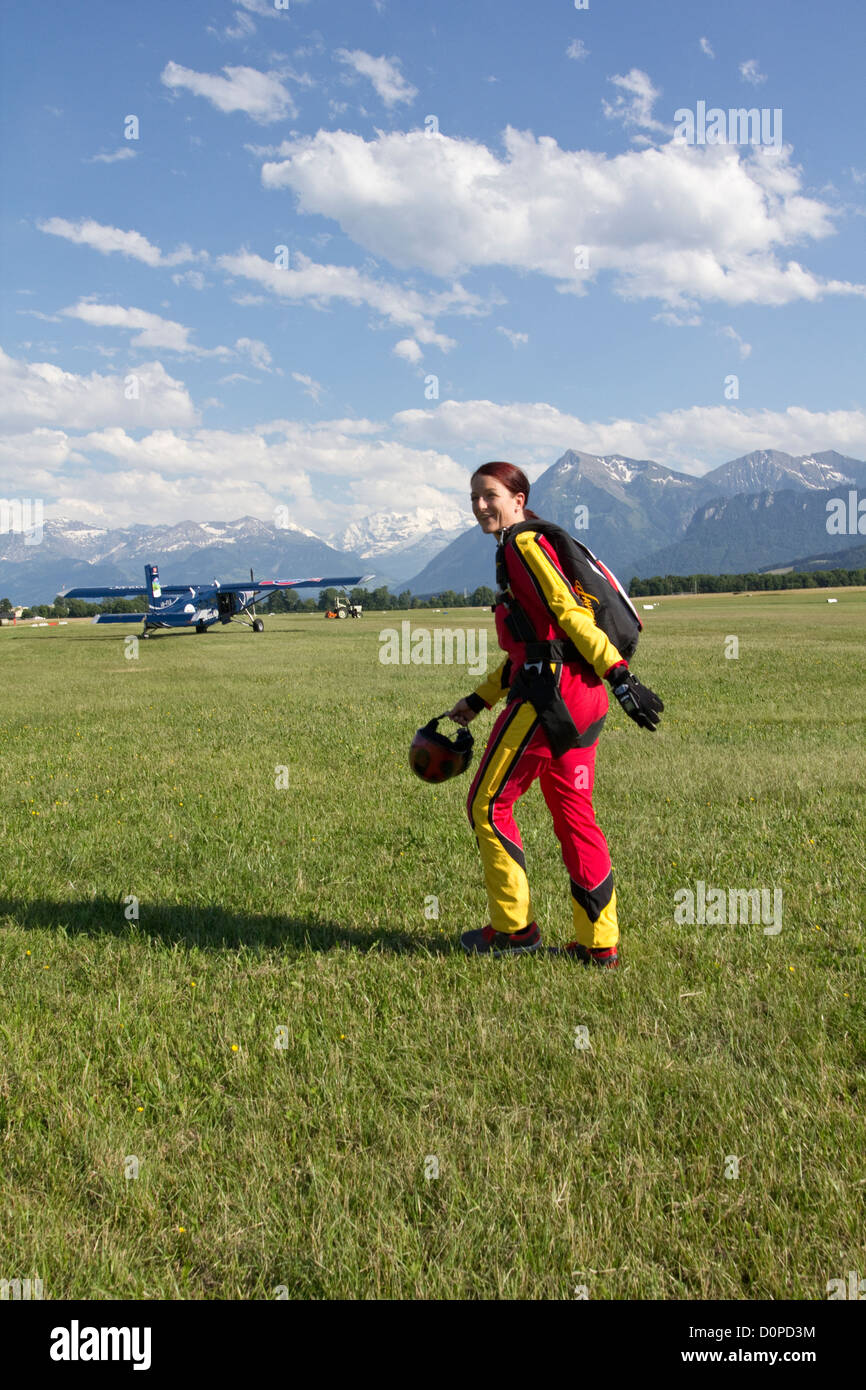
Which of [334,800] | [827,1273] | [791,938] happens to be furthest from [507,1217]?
[334,800]

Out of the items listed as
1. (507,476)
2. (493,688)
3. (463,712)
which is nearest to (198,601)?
(463,712)

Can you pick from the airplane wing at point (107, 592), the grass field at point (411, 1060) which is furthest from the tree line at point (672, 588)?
the grass field at point (411, 1060)

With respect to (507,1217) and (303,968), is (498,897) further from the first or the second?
(507,1217)

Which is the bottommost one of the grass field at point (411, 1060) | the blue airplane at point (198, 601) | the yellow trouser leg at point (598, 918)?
the grass field at point (411, 1060)

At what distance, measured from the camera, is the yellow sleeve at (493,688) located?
4.88 metres

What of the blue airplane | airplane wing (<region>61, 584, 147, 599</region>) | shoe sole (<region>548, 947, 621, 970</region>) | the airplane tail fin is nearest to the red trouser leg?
shoe sole (<region>548, 947, 621, 970</region>)

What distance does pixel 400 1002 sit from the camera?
4.25m

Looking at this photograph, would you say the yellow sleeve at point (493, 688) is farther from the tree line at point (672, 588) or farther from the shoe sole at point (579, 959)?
the tree line at point (672, 588)

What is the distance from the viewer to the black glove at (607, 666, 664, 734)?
163 inches

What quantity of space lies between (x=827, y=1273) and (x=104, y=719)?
15.7 metres

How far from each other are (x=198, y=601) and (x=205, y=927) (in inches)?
2045

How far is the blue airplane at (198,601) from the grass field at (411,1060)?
45.5 m

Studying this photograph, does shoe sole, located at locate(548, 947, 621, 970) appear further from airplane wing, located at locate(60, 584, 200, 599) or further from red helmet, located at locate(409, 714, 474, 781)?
airplane wing, located at locate(60, 584, 200, 599)

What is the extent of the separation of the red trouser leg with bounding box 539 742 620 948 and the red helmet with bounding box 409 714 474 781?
2.36 feet
